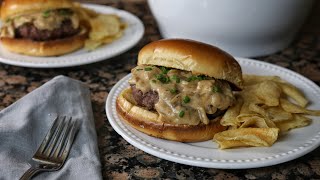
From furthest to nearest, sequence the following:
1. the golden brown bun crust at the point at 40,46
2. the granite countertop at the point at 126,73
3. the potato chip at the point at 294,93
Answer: the golden brown bun crust at the point at 40,46 → the potato chip at the point at 294,93 → the granite countertop at the point at 126,73

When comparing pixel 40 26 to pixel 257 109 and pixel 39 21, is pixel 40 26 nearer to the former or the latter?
pixel 39 21

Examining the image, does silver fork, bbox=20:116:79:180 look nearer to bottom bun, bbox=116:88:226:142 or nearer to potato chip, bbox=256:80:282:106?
bottom bun, bbox=116:88:226:142

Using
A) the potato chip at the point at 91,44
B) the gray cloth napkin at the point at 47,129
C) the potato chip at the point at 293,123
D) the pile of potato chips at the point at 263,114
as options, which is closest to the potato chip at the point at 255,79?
the pile of potato chips at the point at 263,114

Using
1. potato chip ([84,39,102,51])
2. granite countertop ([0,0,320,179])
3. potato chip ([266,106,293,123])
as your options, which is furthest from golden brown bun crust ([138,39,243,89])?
potato chip ([84,39,102,51])

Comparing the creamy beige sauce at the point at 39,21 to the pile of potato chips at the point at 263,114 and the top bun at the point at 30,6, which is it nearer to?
the top bun at the point at 30,6

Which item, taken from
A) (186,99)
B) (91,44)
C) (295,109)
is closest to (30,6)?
(91,44)

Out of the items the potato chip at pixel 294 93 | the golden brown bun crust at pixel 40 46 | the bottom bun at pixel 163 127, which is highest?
the potato chip at pixel 294 93

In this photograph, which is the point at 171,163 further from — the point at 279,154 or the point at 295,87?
the point at 295,87
